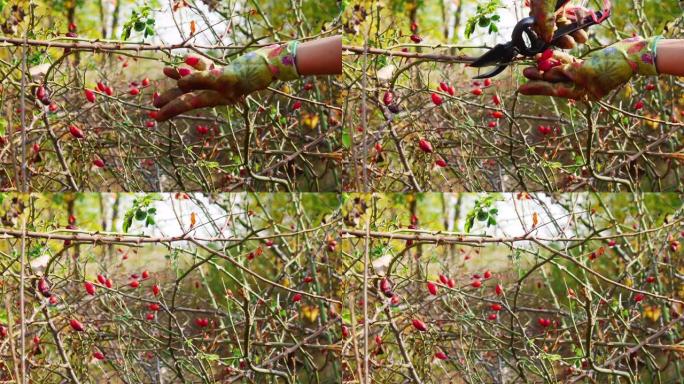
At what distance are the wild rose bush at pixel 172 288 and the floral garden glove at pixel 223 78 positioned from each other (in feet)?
1.68

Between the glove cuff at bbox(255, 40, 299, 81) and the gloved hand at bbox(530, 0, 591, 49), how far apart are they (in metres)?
0.48

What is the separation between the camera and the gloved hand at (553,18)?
5.32 feet

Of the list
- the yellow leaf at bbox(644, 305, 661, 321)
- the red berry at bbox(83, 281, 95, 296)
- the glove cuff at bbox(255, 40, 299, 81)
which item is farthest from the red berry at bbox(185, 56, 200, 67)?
the yellow leaf at bbox(644, 305, 661, 321)

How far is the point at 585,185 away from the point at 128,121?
1.18 m

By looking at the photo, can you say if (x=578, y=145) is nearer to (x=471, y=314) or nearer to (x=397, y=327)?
(x=471, y=314)

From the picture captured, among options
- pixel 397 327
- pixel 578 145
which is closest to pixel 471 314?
pixel 397 327

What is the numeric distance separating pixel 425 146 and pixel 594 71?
59cm

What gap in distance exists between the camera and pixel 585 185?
2273 millimetres

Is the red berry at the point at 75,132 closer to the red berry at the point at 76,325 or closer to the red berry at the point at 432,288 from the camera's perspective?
the red berry at the point at 76,325

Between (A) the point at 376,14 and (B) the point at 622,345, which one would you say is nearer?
(A) the point at 376,14

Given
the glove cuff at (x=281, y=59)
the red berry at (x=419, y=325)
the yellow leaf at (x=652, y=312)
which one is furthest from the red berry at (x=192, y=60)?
the yellow leaf at (x=652, y=312)

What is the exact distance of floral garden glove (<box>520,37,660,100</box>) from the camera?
1.65 m

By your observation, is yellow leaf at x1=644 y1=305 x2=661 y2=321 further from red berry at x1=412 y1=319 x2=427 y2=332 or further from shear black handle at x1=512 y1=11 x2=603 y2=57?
shear black handle at x1=512 y1=11 x2=603 y2=57

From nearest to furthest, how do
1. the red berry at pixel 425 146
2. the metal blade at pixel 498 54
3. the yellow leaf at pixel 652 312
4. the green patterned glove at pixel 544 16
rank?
the green patterned glove at pixel 544 16 → the metal blade at pixel 498 54 → the red berry at pixel 425 146 → the yellow leaf at pixel 652 312
